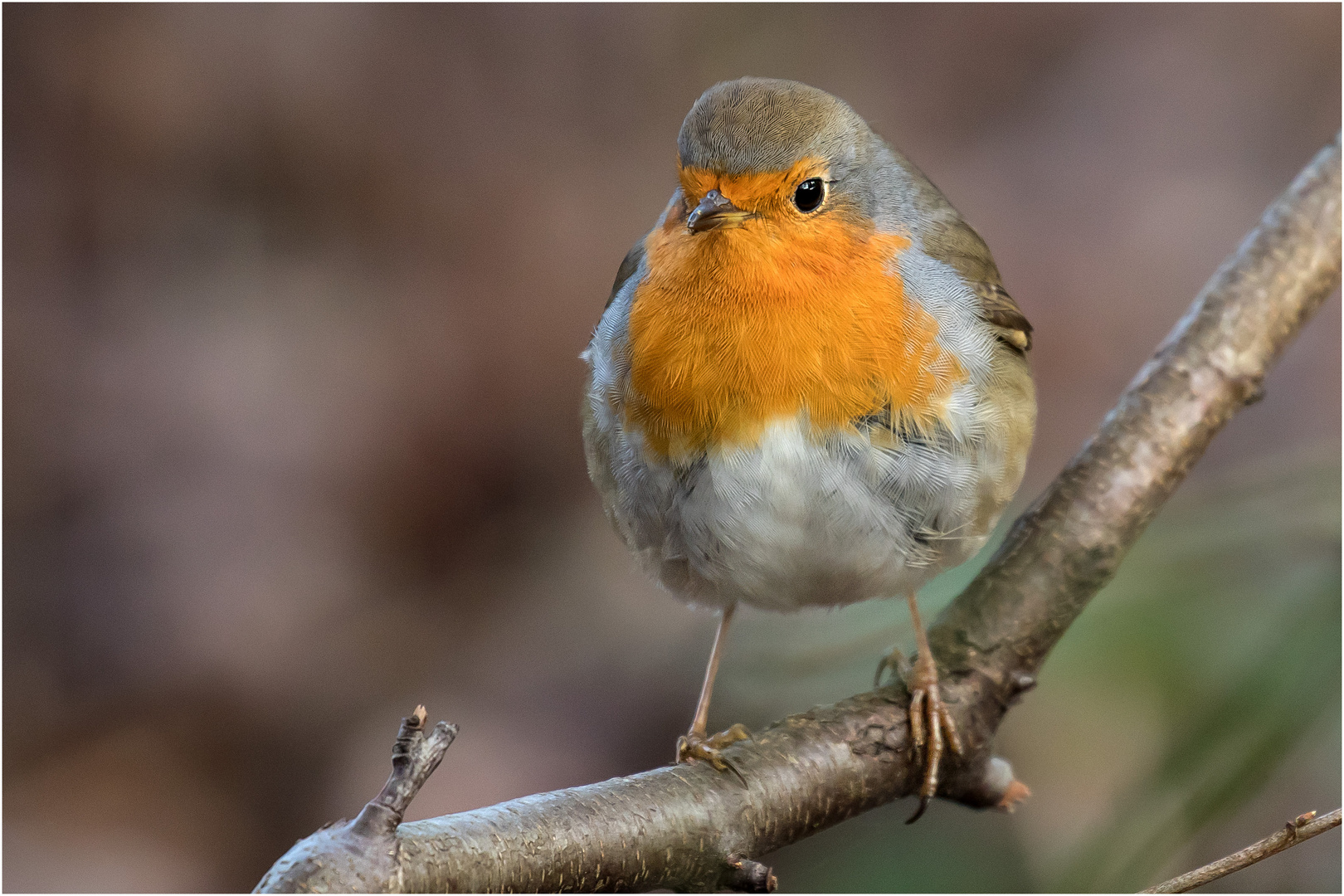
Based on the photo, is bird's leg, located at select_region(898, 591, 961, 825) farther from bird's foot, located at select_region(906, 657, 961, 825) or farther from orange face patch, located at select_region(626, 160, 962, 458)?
orange face patch, located at select_region(626, 160, 962, 458)

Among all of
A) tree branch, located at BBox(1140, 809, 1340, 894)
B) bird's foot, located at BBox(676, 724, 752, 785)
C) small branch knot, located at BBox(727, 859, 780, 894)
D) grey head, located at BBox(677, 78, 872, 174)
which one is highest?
grey head, located at BBox(677, 78, 872, 174)

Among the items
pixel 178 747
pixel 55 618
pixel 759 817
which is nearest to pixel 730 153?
pixel 759 817

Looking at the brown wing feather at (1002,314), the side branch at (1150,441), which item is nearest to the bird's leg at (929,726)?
the side branch at (1150,441)

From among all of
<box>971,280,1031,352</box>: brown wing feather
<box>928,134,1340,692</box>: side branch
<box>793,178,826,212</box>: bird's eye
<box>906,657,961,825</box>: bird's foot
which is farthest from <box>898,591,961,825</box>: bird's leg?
<box>793,178,826,212</box>: bird's eye

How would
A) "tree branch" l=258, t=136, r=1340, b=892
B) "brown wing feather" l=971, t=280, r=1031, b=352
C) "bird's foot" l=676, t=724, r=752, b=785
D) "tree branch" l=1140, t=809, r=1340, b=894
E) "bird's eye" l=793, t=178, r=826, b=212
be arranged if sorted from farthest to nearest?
1. "brown wing feather" l=971, t=280, r=1031, b=352
2. "bird's eye" l=793, t=178, r=826, b=212
3. "bird's foot" l=676, t=724, r=752, b=785
4. "tree branch" l=258, t=136, r=1340, b=892
5. "tree branch" l=1140, t=809, r=1340, b=894

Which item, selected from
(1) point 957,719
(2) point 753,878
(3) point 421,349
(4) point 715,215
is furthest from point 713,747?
(3) point 421,349

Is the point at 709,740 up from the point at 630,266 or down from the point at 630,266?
down

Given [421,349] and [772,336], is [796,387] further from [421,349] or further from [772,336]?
[421,349]
